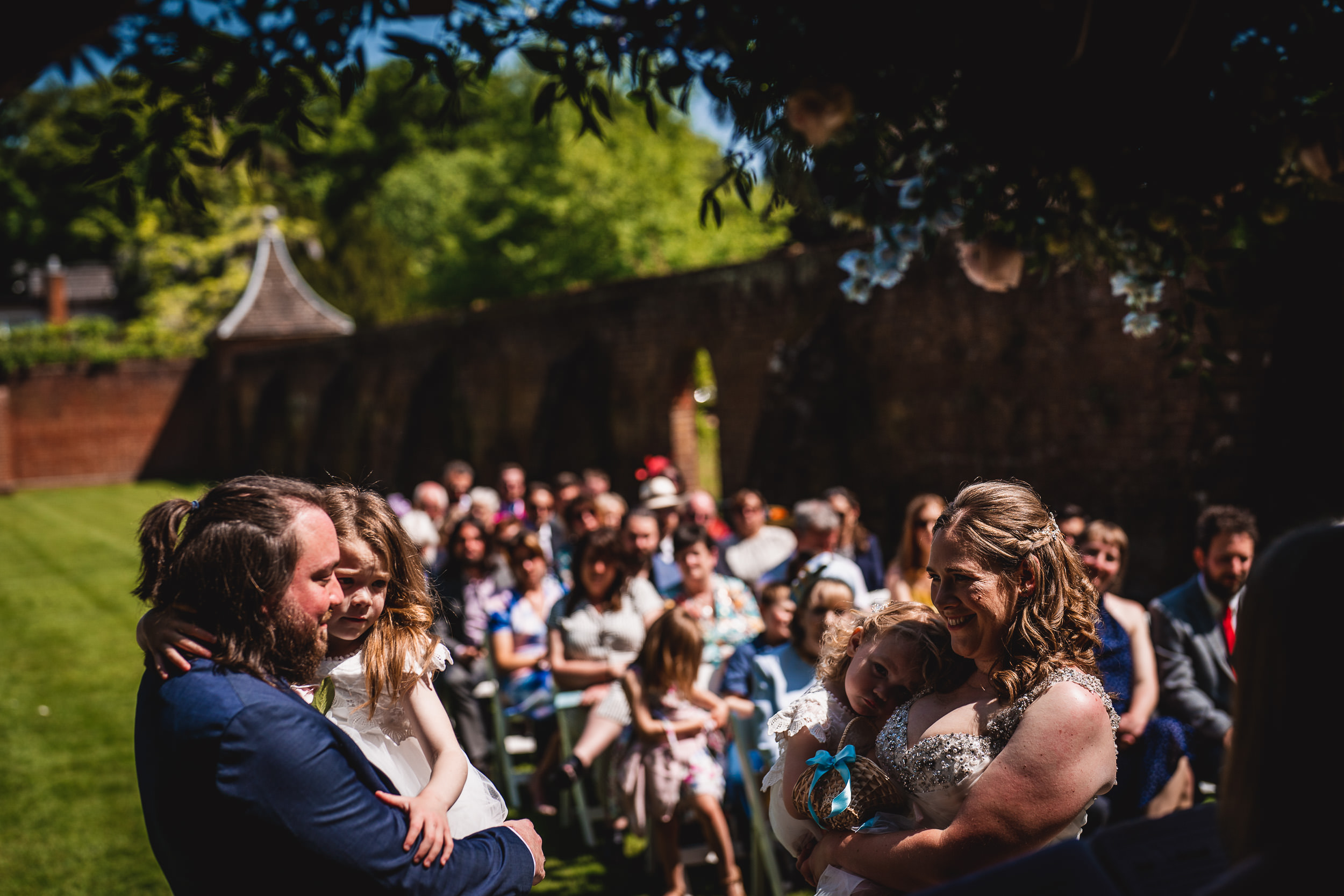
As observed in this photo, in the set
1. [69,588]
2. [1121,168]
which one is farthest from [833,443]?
[69,588]

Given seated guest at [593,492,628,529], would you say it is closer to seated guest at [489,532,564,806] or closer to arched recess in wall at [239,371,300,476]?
seated guest at [489,532,564,806]

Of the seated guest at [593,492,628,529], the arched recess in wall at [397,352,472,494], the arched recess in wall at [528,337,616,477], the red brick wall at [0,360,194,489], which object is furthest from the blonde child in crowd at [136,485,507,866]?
the red brick wall at [0,360,194,489]

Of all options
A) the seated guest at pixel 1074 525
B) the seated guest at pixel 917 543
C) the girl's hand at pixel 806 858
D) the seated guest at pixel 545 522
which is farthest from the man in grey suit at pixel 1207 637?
the seated guest at pixel 545 522

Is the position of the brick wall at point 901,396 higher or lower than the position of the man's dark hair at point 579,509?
higher

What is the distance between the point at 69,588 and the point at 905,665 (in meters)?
15.2

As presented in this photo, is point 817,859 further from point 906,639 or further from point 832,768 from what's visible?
point 906,639

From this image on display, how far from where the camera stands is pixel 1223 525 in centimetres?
500

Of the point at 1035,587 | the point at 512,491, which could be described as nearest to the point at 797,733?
the point at 1035,587

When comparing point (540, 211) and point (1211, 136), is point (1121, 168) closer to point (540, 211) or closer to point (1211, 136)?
point (1211, 136)

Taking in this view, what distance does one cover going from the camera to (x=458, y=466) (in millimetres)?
11617

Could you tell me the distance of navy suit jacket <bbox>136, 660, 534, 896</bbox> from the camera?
195cm

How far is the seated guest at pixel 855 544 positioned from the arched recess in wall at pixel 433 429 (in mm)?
13846

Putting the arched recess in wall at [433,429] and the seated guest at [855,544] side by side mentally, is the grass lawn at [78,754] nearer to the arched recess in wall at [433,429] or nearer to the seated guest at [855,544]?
the seated guest at [855,544]

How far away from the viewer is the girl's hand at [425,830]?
2119 millimetres
